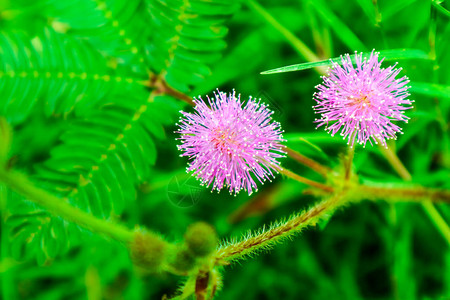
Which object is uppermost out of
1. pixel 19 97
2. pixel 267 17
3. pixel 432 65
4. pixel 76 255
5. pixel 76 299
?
pixel 267 17

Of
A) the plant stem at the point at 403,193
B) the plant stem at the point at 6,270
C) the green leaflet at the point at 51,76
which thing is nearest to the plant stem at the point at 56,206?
the green leaflet at the point at 51,76

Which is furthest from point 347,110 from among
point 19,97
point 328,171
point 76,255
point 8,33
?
point 76,255

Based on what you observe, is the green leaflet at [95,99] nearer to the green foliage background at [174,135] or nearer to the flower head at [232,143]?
the green foliage background at [174,135]

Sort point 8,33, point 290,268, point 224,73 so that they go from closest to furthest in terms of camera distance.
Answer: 1. point 8,33
2. point 224,73
3. point 290,268

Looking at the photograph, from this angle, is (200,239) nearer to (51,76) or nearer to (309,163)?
(309,163)

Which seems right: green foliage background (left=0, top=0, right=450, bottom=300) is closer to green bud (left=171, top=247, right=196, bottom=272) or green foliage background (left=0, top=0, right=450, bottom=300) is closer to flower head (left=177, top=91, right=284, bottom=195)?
flower head (left=177, top=91, right=284, bottom=195)

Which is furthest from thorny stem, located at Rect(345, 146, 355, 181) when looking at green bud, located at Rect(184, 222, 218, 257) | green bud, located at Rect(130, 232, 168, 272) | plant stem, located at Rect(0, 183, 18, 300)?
plant stem, located at Rect(0, 183, 18, 300)

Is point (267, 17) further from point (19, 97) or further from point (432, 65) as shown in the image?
point (19, 97)
